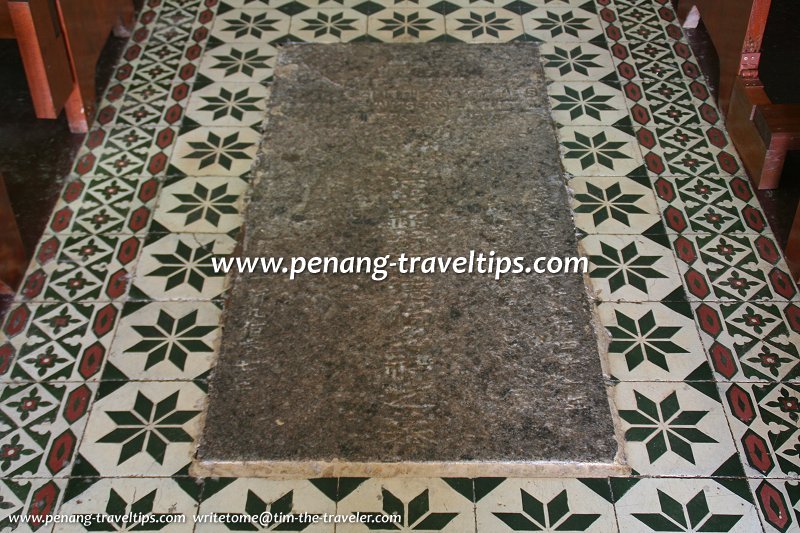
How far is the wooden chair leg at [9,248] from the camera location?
8.73 ft

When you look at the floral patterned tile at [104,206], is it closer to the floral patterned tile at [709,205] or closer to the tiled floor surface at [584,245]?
the tiled floor surface at [584,245]

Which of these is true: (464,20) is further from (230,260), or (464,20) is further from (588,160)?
(230,260)

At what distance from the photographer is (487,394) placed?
7.83 ft

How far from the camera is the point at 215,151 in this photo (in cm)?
317

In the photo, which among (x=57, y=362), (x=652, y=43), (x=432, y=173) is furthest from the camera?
(x=652, y=43)

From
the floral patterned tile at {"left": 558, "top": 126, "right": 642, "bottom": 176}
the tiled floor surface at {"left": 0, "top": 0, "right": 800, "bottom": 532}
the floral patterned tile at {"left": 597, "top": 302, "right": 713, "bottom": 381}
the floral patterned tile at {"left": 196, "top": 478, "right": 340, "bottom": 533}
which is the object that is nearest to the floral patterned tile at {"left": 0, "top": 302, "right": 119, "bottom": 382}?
the tiled floor surface at {"left": 0, "top": 0, "right": 800, "bottom": 532}

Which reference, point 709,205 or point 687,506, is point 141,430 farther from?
point 709,205

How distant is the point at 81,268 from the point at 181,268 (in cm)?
29

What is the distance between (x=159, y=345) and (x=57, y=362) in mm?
264

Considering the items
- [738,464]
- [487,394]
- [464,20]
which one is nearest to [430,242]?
[487,394]

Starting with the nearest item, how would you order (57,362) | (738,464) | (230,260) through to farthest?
1. (738,464)
2. (57,362)
3. (230,260)

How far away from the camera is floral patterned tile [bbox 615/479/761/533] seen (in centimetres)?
215

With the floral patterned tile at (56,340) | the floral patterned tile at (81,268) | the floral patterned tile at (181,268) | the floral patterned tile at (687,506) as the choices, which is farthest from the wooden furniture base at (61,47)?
the floral patterned tile at (687,506)

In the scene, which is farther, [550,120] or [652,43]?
[652,43]
